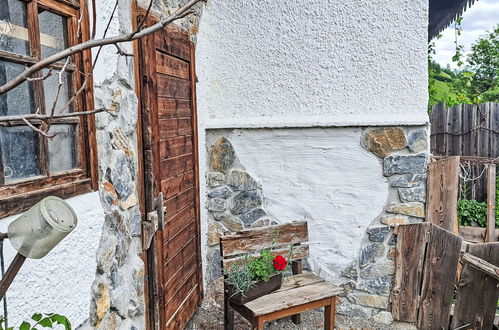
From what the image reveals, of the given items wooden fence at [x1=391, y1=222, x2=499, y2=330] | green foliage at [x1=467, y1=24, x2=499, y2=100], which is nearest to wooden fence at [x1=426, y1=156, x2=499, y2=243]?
wooden fence at [x1=391, y1=222, x2=499, y2=330]

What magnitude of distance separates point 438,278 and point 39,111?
9.84ft

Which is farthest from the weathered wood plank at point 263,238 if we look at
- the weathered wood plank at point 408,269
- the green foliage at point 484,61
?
the green foliage at point 484,61

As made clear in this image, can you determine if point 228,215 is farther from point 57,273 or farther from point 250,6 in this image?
point 57,273

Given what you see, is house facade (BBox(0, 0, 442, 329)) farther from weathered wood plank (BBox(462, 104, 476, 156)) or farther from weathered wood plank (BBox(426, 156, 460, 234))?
weathered wood plank (BBox(462, 104, 476, 156))

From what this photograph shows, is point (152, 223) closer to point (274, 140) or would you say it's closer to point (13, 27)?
point (13, 27)

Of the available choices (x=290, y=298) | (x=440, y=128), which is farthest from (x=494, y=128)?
(x=290, y=298)

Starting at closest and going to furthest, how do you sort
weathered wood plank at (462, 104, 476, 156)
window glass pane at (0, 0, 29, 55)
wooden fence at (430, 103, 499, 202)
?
window glass pane at (0, 0, 29, 55), wooden fence at (430, 103, 499, 202), weathered wood plank at (462, 104, 476, 156)

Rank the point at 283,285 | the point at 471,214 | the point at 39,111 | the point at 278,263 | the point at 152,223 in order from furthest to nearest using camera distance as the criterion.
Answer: the point at 471,214 < the point at 283,285 < the point at 278,263 < the point at 152,223 < the point at 39,111

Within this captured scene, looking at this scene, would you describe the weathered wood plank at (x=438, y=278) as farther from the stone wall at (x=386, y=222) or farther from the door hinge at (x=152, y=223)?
the door hinge at (x=152, y=223)

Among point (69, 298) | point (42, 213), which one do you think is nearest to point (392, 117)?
point (69, 298)

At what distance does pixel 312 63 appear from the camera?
3.37 metres

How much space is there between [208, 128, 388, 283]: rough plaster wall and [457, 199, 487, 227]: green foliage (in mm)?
1735

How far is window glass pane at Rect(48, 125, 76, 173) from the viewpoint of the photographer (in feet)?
5.20

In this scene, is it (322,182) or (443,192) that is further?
(322,182)
